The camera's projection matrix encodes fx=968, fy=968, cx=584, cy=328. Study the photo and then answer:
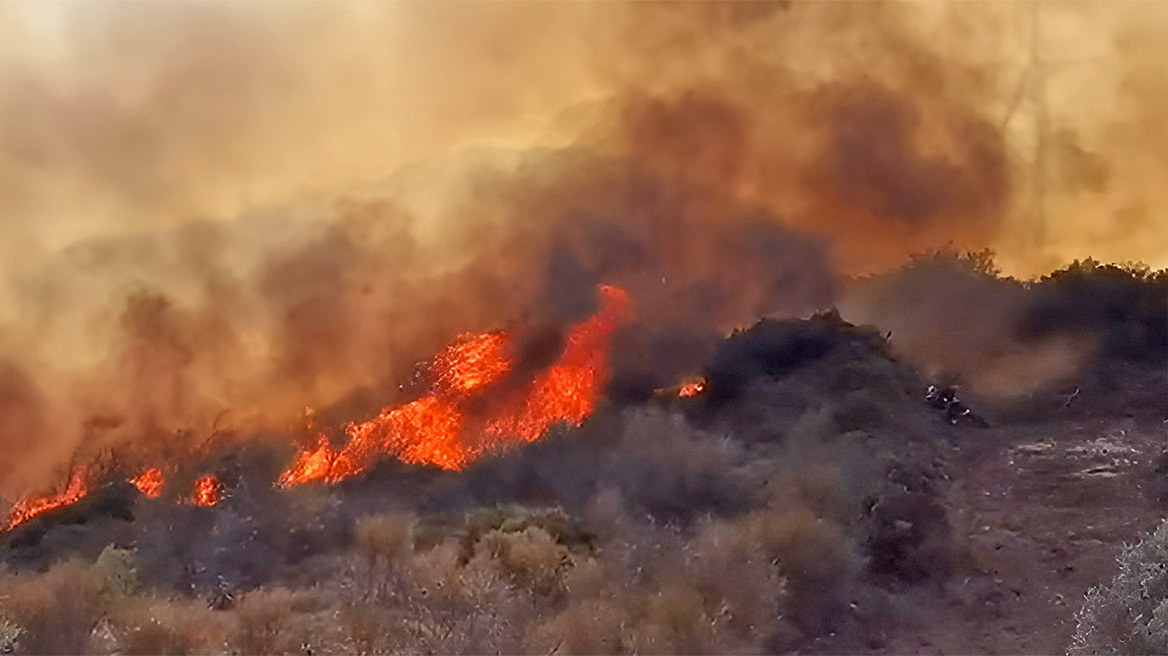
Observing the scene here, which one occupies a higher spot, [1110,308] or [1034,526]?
[1110,308]

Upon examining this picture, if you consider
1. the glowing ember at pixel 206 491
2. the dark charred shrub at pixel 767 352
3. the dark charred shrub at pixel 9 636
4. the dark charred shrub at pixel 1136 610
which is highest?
the dark charred shrub at pixel 767 352

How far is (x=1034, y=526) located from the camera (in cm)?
2092

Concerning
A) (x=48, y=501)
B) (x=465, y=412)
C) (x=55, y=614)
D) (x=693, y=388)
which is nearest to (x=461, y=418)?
(x=465, y=412)

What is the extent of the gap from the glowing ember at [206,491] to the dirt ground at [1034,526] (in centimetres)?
1759

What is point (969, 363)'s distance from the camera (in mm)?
28891

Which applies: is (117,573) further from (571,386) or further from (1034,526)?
(1034,526)

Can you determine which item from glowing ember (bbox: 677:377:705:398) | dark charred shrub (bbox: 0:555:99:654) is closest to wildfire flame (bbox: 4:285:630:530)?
glowing ember (bbox: 677:377:705:398)

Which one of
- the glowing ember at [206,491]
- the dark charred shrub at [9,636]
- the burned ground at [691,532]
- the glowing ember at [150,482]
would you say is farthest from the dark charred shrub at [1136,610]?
the glowing ember at [150,482]

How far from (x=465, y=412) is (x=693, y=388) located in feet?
23.3

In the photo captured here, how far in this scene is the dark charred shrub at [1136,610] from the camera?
1043 cm

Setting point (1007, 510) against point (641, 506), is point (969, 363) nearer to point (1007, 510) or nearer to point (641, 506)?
point (1007, 510)

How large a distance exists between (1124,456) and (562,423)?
14044 mm

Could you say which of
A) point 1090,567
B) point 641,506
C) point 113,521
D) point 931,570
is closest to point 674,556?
point 641,506

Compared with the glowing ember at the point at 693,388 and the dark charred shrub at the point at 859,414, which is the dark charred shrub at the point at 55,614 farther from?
the glowing ember at the point at 693,388
